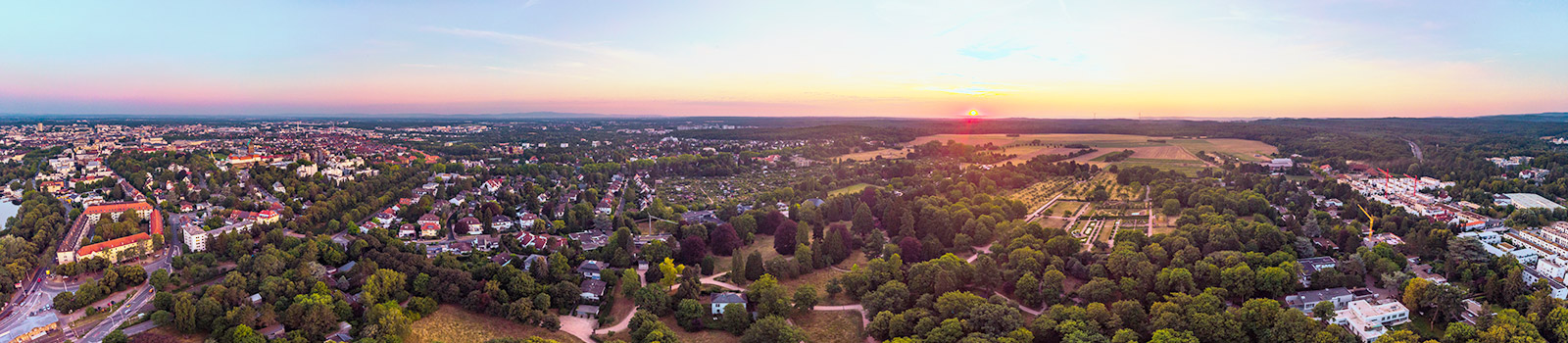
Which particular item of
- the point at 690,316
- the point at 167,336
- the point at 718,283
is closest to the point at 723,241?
the point at 718,283

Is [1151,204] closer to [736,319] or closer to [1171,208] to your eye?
[1171,208]

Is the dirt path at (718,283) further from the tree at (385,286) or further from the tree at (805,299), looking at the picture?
the tree at (385,286)

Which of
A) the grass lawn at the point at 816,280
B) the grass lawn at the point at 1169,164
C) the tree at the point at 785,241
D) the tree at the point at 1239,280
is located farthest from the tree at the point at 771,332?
the grass lawn at the point at 1169,164

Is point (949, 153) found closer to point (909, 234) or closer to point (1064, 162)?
point (1064, 162)

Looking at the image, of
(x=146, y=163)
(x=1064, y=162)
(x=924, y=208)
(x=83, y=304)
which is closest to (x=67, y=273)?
(x=83, y=304)

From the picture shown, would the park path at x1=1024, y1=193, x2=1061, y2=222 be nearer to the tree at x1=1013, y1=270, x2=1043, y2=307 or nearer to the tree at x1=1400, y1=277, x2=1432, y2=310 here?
the tree at x1=1013, y1=270, x2=1043, y2=307

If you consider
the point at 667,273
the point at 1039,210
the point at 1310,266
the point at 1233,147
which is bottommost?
the point at 667,273
